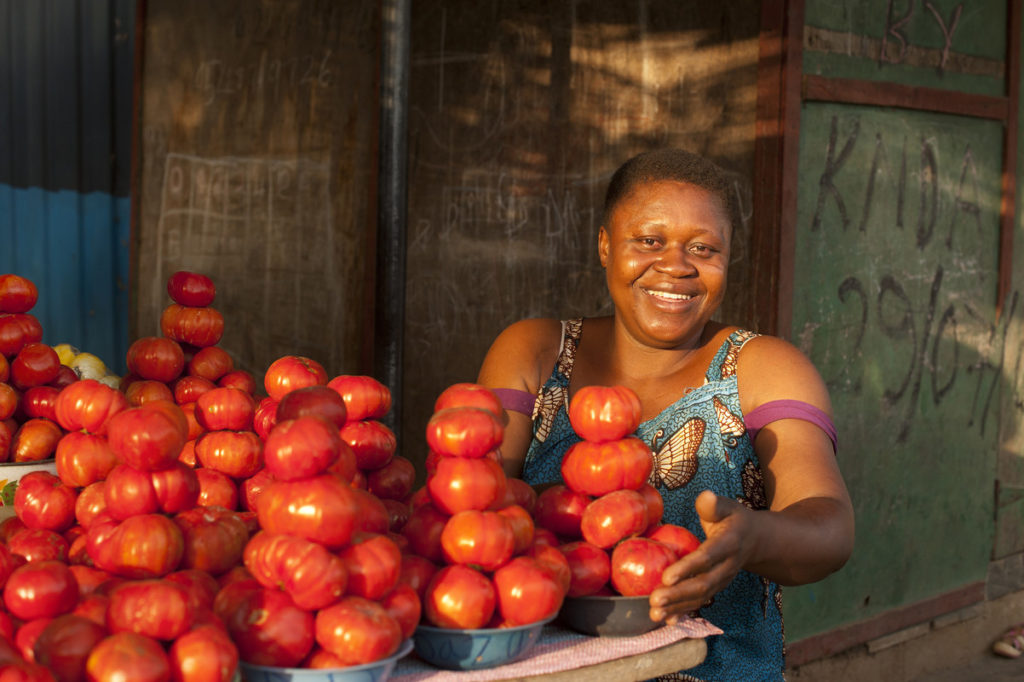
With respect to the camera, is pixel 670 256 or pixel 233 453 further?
pixel 670 256

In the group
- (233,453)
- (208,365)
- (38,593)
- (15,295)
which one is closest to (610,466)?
(233,453)

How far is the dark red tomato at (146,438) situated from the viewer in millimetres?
1763

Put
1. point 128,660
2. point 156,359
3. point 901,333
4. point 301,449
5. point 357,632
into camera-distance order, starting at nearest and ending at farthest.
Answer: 1. point 128,660
2. point 357,632
3. point 301,449
4. point 156,359
5. point 901,333

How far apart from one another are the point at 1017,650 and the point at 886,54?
3.42 meters

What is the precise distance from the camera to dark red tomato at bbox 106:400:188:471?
1763 millimetres

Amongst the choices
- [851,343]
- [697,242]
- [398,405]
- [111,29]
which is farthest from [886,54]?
[111,29]

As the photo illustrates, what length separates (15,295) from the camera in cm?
298

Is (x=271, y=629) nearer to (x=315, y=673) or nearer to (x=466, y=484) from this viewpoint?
(x=315, y=673)

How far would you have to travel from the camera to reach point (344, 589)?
1522 millimetres

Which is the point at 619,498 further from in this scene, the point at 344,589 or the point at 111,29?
the point at 111,29

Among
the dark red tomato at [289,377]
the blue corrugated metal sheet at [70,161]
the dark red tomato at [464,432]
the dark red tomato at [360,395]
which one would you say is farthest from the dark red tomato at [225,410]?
the blue corrugated metal sheet at [70,161]

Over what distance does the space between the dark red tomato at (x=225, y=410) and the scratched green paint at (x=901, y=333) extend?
301 cm

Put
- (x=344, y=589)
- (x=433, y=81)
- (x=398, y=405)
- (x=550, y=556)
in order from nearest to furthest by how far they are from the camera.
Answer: (x=344, y=589) < (x=550, y=556) < (x=398, y=405) < (x=433, y=81)

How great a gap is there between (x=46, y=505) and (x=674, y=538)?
1222 millimetres
